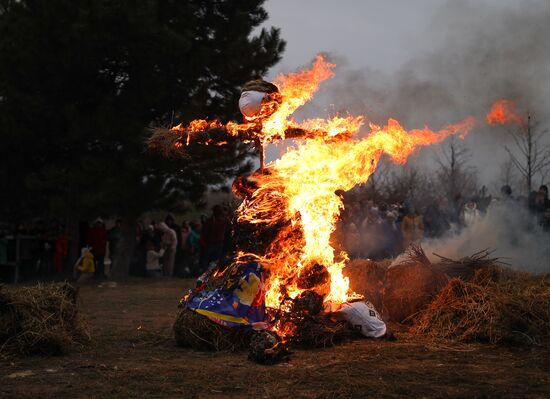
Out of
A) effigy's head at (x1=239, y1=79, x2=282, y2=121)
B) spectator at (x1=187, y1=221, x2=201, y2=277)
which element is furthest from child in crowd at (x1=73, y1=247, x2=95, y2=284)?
effigy's head at (x1=239, y1=79, x2=282, y2=121)

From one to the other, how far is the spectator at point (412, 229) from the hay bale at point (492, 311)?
845 cm

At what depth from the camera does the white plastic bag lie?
282 inches

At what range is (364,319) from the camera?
23.6 ft

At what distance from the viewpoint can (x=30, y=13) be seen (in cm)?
1612

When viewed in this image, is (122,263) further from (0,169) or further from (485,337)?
(485,337)

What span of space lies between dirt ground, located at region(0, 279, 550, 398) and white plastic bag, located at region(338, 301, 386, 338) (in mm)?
170

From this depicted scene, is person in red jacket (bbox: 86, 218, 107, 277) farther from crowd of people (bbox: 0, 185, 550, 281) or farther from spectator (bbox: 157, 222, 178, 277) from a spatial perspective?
spectator (bbox: 157, 222, 178, 277)

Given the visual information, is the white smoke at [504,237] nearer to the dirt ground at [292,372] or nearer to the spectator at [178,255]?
the spectator at [178,255]

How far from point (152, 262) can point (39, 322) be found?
38.8ft

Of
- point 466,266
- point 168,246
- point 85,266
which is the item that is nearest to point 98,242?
point 85,266

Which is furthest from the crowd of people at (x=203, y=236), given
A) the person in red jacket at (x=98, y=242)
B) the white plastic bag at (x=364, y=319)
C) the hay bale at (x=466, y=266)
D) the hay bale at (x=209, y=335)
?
the hay bale at (x=209, y=335)

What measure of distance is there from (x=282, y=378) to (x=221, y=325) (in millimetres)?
1400

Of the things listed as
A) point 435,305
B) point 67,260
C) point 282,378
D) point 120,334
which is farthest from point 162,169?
point 282,378

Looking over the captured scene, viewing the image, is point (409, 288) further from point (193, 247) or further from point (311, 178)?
point (193, 247)
